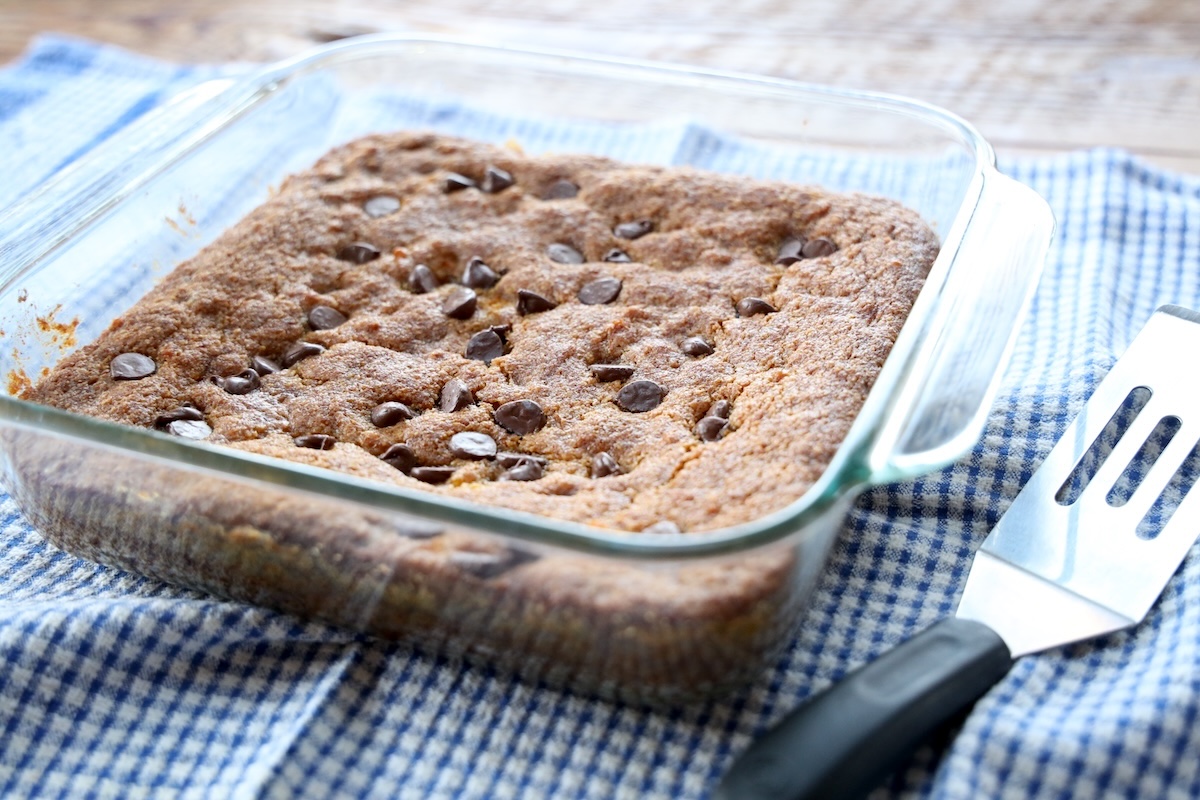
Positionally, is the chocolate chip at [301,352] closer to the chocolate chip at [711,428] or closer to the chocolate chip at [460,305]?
the chocolate chip at [460,305]

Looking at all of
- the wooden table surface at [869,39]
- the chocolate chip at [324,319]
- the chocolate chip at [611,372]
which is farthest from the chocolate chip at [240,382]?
the wooden table surface at [869,39]

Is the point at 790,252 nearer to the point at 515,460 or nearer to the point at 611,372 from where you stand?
the point at 611,372

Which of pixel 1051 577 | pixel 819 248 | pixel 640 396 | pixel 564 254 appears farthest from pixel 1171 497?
pixel 564 254

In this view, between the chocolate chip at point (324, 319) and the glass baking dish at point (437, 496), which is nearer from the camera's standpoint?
the glass baking dish at point (437, 496)

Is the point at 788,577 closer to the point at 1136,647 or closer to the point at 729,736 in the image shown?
the point at 729,736

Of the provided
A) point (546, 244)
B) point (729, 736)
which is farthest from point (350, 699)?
point (546, 244)

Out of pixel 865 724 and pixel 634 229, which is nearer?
pixel 865 724
